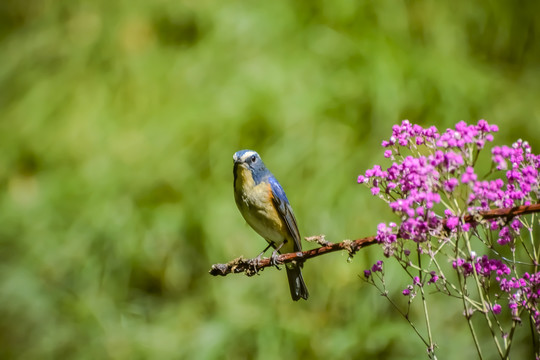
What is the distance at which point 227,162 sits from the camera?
3625mm

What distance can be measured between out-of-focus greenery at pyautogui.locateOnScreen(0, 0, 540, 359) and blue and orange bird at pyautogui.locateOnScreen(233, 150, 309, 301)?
0.68m

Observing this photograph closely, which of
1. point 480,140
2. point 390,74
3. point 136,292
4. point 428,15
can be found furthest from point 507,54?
point 480,140

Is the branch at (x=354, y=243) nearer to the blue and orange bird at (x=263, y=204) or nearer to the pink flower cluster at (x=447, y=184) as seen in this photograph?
the pink flower cluster at (x=447, y=184)

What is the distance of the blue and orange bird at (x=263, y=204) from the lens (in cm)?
242

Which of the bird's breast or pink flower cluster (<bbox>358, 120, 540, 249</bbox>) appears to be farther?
the bird's breast

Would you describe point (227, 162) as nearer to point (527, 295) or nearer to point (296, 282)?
point (296, 282)

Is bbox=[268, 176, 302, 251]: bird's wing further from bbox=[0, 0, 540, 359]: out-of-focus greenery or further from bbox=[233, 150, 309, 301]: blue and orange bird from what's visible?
bbox=[0, 0, 540, 359]: out-of-focus greenery

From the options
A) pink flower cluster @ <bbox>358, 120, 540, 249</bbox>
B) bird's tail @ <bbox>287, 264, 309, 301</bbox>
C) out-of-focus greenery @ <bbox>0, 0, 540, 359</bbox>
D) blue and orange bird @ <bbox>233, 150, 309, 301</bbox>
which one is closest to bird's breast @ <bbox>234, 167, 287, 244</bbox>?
blue and orange bird @ <bbox>233, 150, 309, 301</bbox>

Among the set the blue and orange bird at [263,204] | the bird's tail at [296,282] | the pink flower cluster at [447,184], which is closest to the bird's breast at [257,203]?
the blue and orange bird at [263,204]

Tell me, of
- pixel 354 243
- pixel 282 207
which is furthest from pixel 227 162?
pixel 354 243

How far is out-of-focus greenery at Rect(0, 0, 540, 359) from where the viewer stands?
3.20 meters

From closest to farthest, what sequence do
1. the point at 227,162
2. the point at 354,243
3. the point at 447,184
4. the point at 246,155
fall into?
the point at 447,184, the point at 354,243, the point at 246,155, the point at 227,162

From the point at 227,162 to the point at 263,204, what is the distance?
1.23 m

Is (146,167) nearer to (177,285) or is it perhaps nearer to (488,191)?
(177,285)
